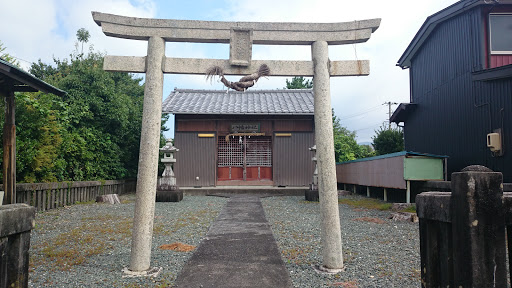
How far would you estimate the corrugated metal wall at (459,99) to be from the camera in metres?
8.74

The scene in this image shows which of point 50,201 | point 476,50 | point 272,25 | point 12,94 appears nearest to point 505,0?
point 476,50

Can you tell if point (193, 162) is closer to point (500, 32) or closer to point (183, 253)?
point (183, 253)

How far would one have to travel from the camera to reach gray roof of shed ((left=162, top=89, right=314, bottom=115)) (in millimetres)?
15133

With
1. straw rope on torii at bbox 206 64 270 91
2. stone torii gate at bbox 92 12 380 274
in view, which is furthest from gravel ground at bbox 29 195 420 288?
straw rope on torii at bbox 206 64 270 91

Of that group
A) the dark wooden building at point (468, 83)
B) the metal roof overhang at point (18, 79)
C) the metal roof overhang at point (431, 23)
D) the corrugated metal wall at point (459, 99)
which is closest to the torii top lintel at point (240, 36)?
the metal roof overhang at point (18, 79)

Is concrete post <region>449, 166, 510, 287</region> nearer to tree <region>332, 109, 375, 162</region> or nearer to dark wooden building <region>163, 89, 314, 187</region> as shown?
dark wooden building <region>163, 89, 314, 187</region>

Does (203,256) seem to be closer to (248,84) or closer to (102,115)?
(248,84)

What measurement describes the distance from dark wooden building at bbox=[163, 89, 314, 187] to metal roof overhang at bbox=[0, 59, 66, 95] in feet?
25.6

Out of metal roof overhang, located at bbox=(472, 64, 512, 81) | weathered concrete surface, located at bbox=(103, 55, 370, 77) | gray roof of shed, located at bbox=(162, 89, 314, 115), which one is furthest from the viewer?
gray roof of shed, located at bbox=(162, 89, 314, 115)

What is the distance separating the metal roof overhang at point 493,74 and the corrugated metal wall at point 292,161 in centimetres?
738

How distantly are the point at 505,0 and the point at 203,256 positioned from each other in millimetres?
10347

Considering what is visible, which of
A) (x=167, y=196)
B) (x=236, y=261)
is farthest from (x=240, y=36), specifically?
(x=167, y=196)

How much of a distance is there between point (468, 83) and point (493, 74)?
1371 millimetres

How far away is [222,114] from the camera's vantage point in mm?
15188
